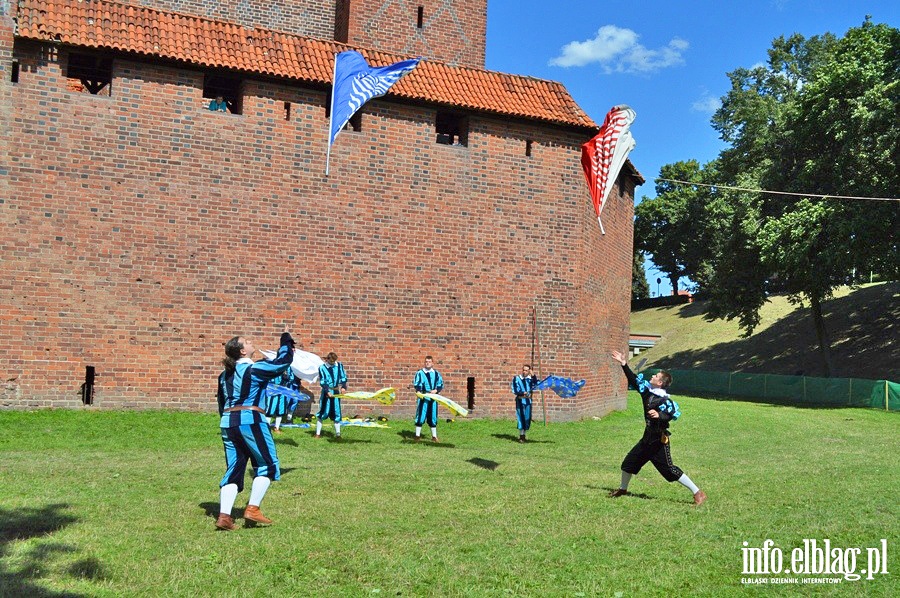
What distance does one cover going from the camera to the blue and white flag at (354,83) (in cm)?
1567

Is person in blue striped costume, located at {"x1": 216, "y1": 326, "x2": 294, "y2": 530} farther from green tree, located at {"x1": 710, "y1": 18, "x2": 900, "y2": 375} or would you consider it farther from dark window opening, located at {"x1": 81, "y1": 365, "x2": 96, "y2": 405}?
green tree, located at {"x1": 710, "y1": 18, "x2": 900, "y2": 375}

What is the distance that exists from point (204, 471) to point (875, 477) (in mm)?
9725

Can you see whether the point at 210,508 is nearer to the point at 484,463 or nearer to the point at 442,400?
the point at 484,463

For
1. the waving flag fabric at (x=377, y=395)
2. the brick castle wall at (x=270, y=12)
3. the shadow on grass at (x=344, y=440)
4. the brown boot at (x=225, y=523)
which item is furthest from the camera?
the brick castle wall at (x=270, y=12)

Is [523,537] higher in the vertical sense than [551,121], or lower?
lower

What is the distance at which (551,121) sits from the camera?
18.8 metres

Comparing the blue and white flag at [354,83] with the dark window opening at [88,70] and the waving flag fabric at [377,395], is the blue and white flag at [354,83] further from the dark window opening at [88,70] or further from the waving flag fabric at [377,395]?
Result: the waving flag fabric at [377,395]

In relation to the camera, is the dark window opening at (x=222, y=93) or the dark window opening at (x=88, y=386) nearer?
the dark window opening at (x=88, y=386)

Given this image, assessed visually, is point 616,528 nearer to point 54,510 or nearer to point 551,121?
point 54,510

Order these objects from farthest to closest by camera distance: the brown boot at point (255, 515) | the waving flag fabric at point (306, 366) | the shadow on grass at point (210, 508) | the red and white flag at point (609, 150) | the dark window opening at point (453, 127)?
the dark window opening at point (453, 127)
the waving flag fabric at point (306, 366)
the red and white flag at point (609, 150)
the shadow on grass at point (210, 508)
the brown boot at point (255, 515)

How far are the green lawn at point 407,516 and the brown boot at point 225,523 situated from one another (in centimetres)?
17

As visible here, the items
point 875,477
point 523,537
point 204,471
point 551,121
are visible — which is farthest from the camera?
point 551,121

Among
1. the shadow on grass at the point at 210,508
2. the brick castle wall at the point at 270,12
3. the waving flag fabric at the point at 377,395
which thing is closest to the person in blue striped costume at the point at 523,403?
the waving flag fabric at the point at 377,395

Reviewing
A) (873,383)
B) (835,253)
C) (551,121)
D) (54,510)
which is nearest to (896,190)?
(835,253)
